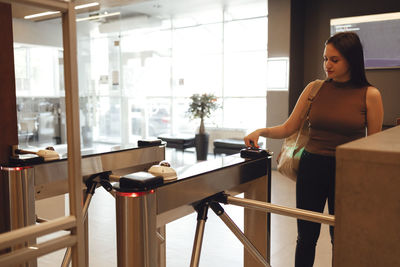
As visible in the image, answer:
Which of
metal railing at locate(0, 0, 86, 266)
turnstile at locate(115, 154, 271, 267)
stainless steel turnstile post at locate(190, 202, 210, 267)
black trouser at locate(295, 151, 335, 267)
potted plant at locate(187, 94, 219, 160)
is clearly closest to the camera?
metal railing at locate(0, 0, 86, 266)

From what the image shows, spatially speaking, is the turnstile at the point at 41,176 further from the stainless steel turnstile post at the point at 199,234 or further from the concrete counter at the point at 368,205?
the concrete counter at the point at 368,205

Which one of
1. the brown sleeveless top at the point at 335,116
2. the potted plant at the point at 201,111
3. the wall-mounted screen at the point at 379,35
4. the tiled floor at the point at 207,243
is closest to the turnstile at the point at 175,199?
the brown sleeveless top at the point at 335,116

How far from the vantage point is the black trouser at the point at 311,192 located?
5.78ft

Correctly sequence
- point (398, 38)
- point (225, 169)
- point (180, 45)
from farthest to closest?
1. point (180, 45)
2. point (398, 38)
3. point (225, 169)

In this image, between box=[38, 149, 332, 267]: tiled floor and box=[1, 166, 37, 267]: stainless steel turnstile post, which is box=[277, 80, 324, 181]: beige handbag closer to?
box=[38, 149, 332, 267]: tiled floor

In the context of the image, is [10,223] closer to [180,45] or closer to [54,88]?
[54,88]

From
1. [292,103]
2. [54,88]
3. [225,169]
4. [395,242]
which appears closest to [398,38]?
[292,103]

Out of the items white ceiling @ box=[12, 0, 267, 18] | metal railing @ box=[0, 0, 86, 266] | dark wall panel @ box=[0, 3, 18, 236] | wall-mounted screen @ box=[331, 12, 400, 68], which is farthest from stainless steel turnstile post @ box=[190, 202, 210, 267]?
white ceiling @ box=[12, 0, 267, 18]

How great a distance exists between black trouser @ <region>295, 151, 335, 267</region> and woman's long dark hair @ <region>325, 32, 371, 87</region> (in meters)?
0.38

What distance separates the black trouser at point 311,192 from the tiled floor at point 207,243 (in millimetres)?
866

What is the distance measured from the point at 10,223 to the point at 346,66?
58.6 inches

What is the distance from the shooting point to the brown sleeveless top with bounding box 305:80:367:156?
1.70m

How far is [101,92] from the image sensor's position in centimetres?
780

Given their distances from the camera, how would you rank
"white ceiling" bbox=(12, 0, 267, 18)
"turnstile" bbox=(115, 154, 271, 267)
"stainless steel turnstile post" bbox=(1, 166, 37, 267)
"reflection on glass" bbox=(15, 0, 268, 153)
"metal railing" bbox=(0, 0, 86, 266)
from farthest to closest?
"reflection on glass" bbox=(15, 0, 268, 153) → "white ceiling" bbox=(12, 0, 267, 18) → "stainless steel turnstile post" bbox=(1, 166, 37, 267) → "turnstile" bbox=(115, 154, 271, 267) → "metal railing" bbox=(0, 0, 86, 266)
